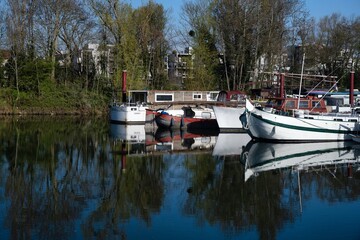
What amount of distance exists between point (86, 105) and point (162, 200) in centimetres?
3722

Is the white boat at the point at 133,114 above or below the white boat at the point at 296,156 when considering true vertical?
above

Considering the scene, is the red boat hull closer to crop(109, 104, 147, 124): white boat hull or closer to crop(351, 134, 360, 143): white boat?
crop(109, 104, 147, 124): white boat hull

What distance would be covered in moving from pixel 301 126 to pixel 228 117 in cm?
749

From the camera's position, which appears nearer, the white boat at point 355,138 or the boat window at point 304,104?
the white boat at point 355,138

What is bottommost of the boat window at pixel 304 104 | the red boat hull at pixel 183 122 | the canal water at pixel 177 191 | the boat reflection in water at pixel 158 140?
the boat reflection in water at pixel 158 140

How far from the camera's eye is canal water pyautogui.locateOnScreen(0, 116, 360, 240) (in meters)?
10.9

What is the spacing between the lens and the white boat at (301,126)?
86.8 feet

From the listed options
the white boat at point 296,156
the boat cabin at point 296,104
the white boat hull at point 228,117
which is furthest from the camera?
the white boat hull at point 228,117

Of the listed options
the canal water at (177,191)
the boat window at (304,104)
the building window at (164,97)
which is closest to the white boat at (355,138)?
the canal water at (177,191)

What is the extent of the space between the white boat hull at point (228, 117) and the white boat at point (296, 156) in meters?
6.18

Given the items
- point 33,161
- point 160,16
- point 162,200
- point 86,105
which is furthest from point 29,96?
point 162,200

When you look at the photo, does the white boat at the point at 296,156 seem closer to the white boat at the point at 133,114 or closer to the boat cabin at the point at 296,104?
the boat cabin at the point at 296,104

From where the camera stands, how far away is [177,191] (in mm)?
14711

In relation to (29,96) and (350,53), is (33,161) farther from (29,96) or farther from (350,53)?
(350,53)
